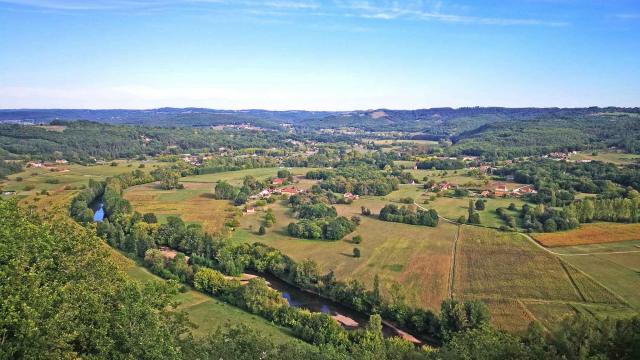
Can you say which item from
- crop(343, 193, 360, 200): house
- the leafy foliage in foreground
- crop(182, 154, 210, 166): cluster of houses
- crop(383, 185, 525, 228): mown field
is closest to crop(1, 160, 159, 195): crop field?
crop(182, 154, 210, 166): cluster of houses

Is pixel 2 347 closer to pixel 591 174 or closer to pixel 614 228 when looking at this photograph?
pixel 614 228

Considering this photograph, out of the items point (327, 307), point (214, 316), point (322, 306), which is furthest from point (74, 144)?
point (327, 307)

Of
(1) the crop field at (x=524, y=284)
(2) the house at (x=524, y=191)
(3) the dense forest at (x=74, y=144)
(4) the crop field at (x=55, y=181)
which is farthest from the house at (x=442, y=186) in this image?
(3) the dense forest at (x=74, y=144)

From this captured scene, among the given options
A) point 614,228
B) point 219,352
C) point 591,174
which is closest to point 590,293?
point 614,228

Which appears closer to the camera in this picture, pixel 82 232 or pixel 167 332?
pixel 167 332

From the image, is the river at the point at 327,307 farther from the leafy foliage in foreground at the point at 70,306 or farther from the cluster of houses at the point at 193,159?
the cluster of houses at the point at 193,159

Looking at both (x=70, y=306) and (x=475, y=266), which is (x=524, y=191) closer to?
(x=475, y=266)
